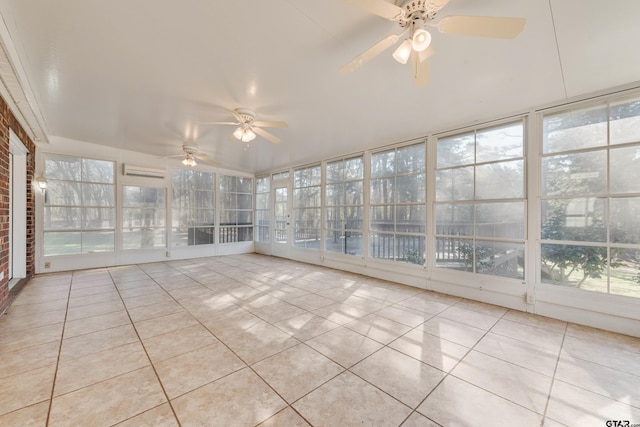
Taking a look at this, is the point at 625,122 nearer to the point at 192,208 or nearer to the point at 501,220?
the point at 501,220

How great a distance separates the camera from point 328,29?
77.0 inches

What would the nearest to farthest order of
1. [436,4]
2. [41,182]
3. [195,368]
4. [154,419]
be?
1. [154,419]
2. [436,4]
3. [195,368]
4. [41,182]

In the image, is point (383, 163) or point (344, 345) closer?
point (344, 345)

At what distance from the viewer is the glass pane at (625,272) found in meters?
2.52

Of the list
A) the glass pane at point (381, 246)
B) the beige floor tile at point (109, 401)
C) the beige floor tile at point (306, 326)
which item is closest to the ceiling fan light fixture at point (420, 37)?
the beige floor tile at point (306, 326)

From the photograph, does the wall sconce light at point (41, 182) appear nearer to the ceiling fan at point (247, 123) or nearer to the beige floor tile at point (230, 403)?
the ceiling fan at point (247, 123)

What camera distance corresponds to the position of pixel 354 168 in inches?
207

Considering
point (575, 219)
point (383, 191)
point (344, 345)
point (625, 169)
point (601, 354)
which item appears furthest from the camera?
point (383, 191)

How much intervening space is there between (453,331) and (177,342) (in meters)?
2.71

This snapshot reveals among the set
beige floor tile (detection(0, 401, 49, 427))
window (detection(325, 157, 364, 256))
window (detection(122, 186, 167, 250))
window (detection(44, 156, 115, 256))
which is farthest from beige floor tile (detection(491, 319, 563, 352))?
window (detection(44, 156, 115, 256))

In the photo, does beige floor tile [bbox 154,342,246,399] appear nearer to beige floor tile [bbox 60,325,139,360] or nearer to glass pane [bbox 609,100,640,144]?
beige floor tile [bbox 60,325,139,360]

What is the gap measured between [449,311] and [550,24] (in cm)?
291

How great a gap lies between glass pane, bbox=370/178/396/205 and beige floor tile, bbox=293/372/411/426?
340 cm

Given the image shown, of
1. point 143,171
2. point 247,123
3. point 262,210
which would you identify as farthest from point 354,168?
point 143,171
